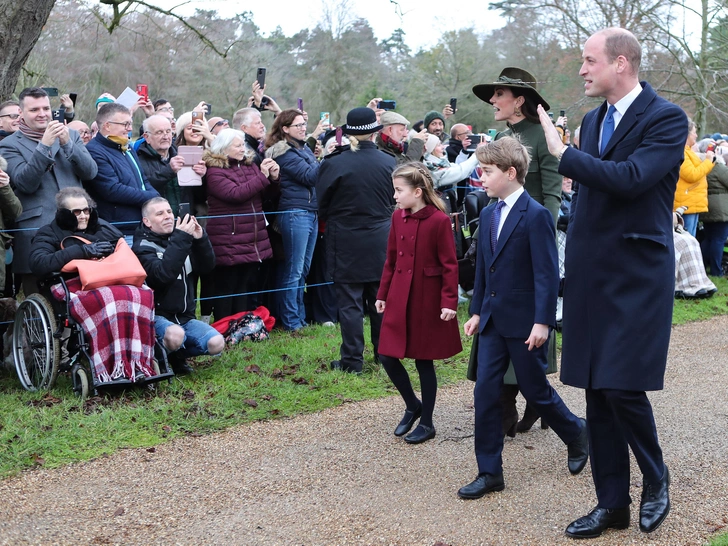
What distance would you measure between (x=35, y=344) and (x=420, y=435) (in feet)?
9.58

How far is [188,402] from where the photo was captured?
6074 mm

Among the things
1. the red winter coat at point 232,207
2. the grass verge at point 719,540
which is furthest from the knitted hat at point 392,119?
the grass verge at point 719,540

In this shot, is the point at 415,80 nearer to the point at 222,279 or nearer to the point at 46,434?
the point at 222,279

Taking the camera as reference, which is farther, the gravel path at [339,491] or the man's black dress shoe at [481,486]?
the man's black dress shoe at [481,486]

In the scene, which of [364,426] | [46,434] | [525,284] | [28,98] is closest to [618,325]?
[525,284]

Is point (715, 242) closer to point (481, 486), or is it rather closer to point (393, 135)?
point (393, 135)

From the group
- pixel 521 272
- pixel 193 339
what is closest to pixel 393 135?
pixel 193 339

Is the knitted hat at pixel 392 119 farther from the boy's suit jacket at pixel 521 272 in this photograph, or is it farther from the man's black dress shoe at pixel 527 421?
the boy's suit jacket at pixel 521 272

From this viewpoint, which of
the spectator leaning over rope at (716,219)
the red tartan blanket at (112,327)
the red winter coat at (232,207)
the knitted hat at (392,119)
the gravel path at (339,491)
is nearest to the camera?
the gravel path at (339,491)

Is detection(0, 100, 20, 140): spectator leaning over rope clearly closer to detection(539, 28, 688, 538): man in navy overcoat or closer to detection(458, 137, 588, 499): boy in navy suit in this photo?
detection(458, 137, 588, 499): boy in navy suit

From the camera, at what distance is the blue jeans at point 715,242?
12.2m

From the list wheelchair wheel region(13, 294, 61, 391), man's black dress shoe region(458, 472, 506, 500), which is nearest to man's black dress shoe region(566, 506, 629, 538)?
man's black dress shoe region(458, 472, 506, 500)

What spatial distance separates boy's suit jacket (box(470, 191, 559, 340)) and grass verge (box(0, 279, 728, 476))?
6.88ft

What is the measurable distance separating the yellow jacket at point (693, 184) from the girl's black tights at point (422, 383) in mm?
7260
